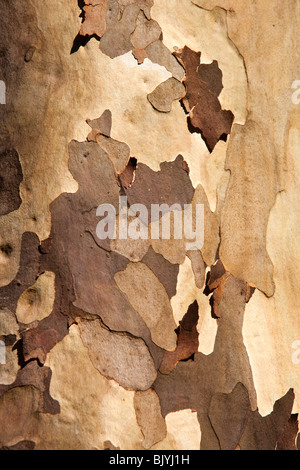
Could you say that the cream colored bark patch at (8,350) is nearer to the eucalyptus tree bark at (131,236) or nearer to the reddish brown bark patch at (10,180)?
the eucalyptus tree bark at (131,236)

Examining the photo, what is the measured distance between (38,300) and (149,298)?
239 mm

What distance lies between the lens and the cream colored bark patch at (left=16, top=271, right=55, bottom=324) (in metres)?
0.95

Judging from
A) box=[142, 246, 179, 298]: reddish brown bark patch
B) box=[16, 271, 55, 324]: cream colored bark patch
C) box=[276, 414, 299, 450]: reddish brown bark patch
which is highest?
box=[142, 246, 179, 298]: reddish brown bark patch

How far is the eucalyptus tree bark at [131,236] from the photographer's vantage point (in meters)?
0.95

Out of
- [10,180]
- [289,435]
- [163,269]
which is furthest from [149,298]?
[289,435]

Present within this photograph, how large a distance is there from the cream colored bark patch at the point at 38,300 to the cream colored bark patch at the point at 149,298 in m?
0.15

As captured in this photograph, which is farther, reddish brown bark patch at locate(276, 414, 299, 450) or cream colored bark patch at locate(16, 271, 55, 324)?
reddish brown bark patch at locate(276, 414, 299, 450)

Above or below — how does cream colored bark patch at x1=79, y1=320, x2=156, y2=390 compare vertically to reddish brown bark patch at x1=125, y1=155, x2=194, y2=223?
below

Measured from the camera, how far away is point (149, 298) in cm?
98

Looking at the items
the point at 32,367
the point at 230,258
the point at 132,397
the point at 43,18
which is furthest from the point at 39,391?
the point at 43,18

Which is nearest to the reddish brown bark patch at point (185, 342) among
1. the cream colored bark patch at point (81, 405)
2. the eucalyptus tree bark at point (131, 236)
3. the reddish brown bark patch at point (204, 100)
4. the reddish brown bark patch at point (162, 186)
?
the eucalyptus tree bark at point (131, 236)

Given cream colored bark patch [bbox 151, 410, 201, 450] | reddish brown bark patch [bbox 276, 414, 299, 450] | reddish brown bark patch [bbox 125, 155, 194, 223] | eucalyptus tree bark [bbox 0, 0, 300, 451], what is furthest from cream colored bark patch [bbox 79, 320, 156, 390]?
reddish brown bark patch [bbox 276, 414, 299, 450]

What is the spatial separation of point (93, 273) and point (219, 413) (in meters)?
0.44

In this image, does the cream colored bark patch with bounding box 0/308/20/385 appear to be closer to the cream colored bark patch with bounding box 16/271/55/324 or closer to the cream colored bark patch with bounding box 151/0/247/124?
the cream colored bark patch with bounding box 16/271/55/324
